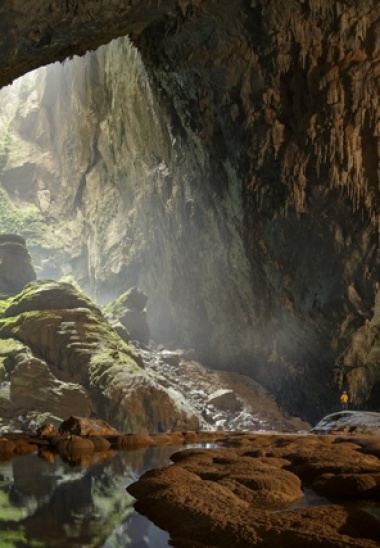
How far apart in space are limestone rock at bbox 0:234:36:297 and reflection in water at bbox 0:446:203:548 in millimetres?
31265

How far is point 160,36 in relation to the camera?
14.8 meters

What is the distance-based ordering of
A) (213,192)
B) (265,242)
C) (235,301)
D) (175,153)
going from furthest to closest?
(235,301), (175,153), (213,192), (265,242)

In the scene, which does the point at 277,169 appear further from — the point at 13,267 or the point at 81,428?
the point at 13,267

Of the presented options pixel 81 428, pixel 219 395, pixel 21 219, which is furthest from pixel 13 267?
pixel 81 428

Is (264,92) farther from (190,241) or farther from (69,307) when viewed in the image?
(69,307)

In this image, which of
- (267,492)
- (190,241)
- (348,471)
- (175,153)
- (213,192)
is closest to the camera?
(267,492)

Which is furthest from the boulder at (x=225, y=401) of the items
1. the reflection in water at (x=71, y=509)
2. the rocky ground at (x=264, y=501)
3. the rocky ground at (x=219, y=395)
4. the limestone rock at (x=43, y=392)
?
the reflection in water at (x=71, y=509)

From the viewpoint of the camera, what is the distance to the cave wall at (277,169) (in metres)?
14.1

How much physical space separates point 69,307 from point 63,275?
31.6 metres

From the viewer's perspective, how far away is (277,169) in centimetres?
1616

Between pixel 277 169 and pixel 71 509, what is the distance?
45.6 ft

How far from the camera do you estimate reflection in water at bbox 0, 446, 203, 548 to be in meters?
3.09

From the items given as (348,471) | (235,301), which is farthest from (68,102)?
(348,471)

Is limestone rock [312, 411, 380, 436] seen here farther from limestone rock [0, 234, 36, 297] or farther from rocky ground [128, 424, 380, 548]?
limestone rock [0, 234, 36, 297]
